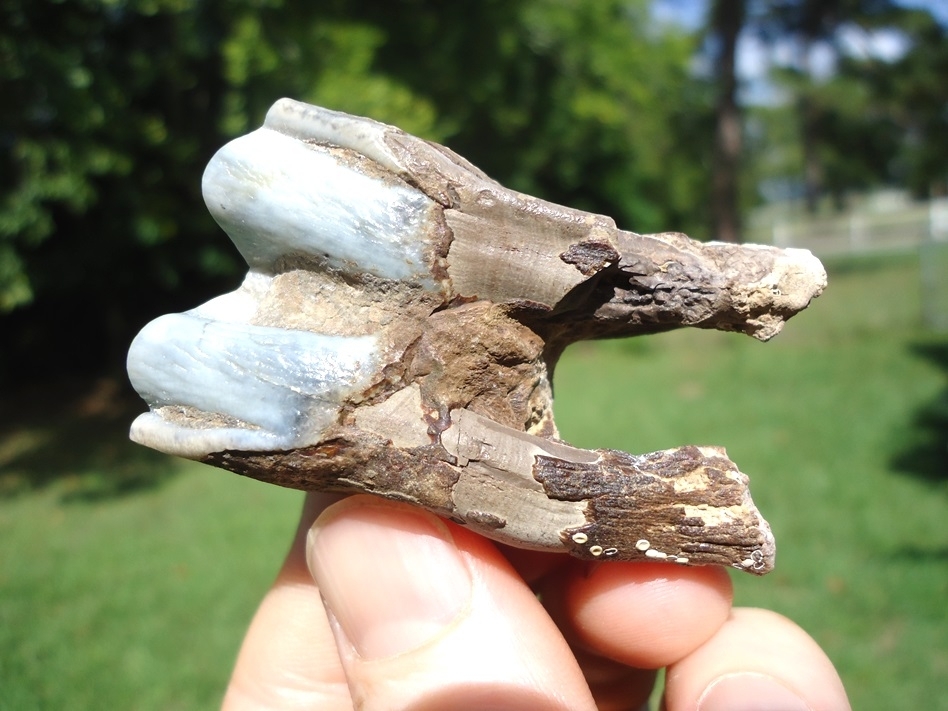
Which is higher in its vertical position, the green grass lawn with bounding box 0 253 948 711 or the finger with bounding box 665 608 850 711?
the finger with bounding box 665 608 850 711

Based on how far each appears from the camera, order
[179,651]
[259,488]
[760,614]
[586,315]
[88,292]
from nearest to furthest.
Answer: [586,315], [760,614], [179,651], [259,488], [88,292]

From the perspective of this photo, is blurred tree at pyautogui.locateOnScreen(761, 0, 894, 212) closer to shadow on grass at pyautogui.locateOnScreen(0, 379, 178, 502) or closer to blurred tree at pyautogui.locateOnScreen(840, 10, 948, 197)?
blurred tree at pyautogui.locateOnScreen(840, 10, 948, 197)

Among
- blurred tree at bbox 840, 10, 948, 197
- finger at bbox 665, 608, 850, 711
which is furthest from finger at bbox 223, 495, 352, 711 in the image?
blurred tree at bbox 840, 10, 948, 197

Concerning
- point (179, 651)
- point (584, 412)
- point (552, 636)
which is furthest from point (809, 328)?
point (552, 636)

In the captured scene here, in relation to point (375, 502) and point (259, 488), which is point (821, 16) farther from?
point (375, 502)

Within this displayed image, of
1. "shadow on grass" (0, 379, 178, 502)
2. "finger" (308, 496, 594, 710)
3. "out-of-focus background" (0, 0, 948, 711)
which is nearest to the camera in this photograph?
"finger" (308, 496, 594, 710)

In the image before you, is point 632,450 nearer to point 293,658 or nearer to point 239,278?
point 293,658
